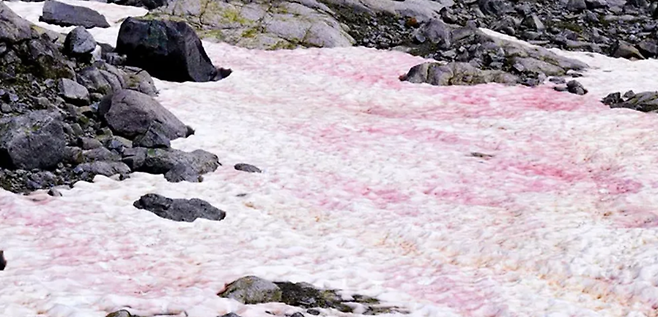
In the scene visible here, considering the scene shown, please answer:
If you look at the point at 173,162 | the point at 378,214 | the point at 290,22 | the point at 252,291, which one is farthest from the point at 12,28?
the point at 252,291

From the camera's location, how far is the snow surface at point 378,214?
16.3 meters

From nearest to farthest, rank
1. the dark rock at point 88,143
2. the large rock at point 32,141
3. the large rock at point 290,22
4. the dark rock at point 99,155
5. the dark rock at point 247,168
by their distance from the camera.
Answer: the large rock at point 32,141
the dark rock at point 99,155
the dark rock at point 247,168
the dark rock at point 88,143
the large rock at point 290,22

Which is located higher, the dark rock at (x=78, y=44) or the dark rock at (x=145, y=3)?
the dark rock at (x=78, y=44)

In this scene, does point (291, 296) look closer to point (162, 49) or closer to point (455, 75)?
point (162, 49)

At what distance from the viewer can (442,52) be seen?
140 ft

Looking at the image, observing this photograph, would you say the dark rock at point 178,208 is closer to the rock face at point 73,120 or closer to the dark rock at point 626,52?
the rock face at point 73,120

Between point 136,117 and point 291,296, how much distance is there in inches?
505

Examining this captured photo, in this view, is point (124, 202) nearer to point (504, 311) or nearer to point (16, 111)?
point (16, 111)

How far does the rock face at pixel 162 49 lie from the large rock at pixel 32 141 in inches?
430

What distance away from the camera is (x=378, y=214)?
862 inches

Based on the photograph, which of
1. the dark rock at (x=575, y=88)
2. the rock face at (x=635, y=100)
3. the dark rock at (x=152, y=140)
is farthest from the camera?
the dark rock at (x=575, y=88)

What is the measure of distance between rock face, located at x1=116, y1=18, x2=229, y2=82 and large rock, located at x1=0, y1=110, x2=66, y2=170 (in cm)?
1093

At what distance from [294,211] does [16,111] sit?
35.2 feet

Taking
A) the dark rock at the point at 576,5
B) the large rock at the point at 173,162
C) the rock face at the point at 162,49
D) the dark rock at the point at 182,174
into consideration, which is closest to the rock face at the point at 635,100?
the rock face at the point at 162,49
